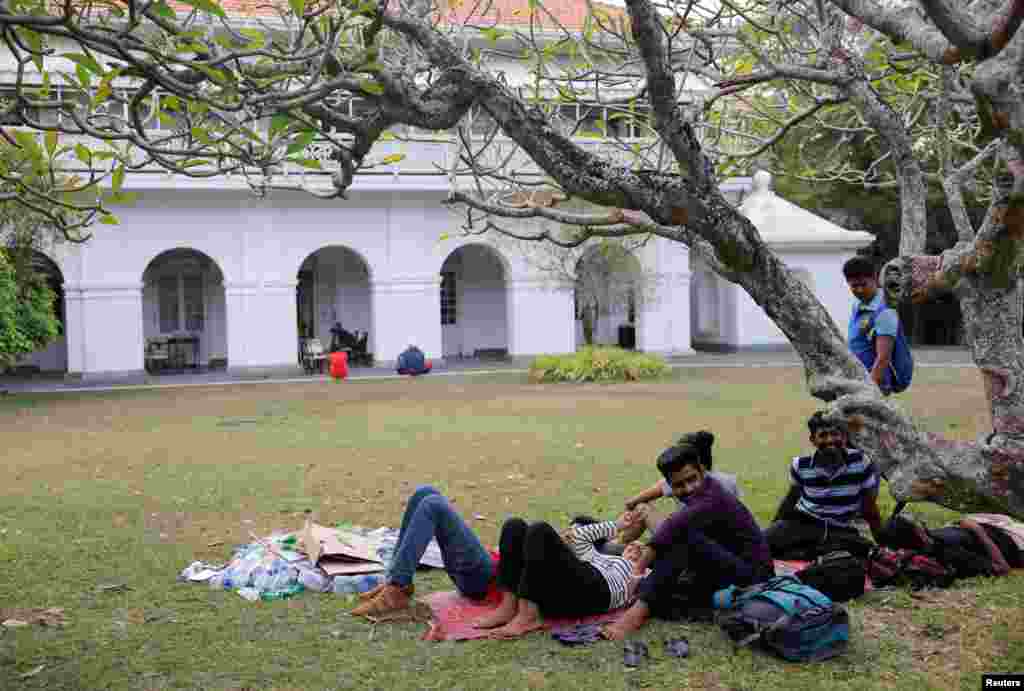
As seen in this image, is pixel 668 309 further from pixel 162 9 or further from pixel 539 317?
pixel 162 9

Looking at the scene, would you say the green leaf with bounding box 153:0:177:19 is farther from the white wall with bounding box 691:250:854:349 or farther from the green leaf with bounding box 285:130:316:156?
the white wall with bounding box 691:250:854:349

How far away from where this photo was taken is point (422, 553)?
16.8 feet

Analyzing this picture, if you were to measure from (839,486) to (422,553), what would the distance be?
2.39 meters

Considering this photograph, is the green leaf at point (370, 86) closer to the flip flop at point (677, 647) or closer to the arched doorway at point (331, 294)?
the flip flop at point (677, 647)

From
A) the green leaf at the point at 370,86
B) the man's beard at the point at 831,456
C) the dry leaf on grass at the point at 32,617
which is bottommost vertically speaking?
the dry leaf on grass at the point at 32,617

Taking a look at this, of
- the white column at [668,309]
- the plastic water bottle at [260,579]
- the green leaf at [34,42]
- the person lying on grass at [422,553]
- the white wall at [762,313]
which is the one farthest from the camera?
the white wall at [762,313]

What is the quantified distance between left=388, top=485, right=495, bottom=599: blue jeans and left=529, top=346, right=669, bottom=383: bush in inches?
554

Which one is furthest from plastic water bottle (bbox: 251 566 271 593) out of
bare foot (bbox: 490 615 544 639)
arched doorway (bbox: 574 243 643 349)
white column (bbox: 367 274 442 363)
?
white column (bbox: 367 274 442 363)

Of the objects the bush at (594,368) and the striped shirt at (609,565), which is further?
the bush at (594,368)

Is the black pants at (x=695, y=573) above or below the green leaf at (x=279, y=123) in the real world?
below

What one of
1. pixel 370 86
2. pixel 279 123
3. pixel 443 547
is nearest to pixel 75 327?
pixel 443 547

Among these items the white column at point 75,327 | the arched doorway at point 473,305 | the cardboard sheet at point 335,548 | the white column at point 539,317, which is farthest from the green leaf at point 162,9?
the arched doorway at point 473,305

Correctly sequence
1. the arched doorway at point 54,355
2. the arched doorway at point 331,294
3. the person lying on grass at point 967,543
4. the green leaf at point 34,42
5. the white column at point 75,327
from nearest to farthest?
the green leaf at point 34,42
the person lying on grass at point 967,543
the white column at point 75,327
the arched doorway at point 54,355
the arched doorway at point 331,294

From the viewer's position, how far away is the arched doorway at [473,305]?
26828mm
